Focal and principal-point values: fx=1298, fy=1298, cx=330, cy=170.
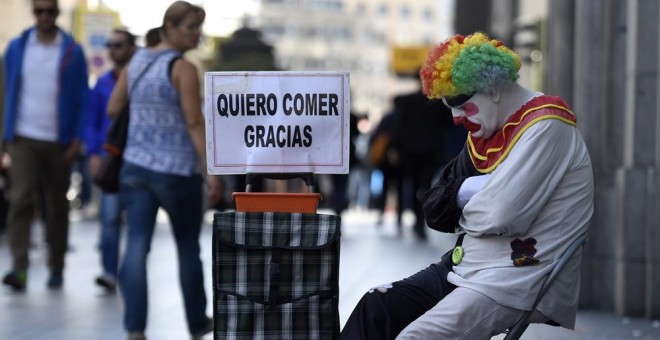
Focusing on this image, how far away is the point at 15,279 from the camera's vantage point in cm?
923

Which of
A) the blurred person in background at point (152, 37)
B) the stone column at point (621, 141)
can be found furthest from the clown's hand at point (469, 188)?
the stone column at point (621, 141)

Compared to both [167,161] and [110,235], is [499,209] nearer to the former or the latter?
[167,161]

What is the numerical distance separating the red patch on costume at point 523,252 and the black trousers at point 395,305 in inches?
12.4

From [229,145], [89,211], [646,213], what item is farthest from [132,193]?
[89,211]

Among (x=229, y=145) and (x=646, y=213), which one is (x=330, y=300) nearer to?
(x=229, y=145)

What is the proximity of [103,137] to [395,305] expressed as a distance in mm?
6831

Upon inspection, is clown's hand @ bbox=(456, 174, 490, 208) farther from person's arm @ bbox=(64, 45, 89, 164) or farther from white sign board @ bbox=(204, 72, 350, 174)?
person's arm @ bbox=(64, 45, 89, 164)

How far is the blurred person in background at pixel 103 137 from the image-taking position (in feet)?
32.2

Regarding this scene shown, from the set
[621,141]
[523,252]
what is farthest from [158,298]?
[523,252]

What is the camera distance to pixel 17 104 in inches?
374

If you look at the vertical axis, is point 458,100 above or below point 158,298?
above

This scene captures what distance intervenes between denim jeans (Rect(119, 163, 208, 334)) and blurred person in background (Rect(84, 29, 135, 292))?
2.64 meters

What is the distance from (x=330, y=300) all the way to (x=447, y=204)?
526 millimetres

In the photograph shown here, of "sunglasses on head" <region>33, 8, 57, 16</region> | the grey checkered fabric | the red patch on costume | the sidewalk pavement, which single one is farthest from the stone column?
the grey checkered fabric
